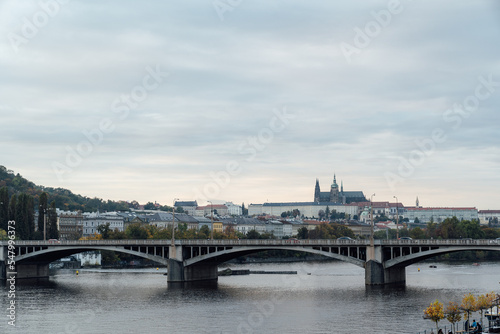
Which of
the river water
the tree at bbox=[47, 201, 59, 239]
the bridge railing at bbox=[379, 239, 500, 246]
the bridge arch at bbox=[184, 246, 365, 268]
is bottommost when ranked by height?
the river water

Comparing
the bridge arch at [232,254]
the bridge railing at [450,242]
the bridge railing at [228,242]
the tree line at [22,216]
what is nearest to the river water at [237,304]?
the bridge arch at [232,254]

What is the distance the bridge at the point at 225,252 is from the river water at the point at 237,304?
109 inches

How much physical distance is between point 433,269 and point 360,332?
79376 millimetres

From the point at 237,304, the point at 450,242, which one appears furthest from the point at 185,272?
the point at 450,242

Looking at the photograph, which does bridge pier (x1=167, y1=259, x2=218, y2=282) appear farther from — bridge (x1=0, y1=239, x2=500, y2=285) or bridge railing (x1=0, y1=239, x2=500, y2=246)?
bridge railing (x1=0, y1=239, x2=500, y2=246)

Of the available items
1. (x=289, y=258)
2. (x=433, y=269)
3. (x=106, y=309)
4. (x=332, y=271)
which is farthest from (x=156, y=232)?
(x=106, y=309)

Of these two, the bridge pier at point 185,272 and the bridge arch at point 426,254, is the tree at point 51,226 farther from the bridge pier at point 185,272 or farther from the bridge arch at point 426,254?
the bridge arch at point 426,254

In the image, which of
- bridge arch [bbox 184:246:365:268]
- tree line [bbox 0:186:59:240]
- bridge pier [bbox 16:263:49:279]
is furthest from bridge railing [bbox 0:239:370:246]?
tree line [bbox 0:186:59:240]

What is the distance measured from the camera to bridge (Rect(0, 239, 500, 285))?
9581 centimetres

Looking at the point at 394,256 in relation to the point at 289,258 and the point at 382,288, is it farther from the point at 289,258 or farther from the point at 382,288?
the point at 289,258

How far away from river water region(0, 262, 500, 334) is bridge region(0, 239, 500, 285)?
2.77m

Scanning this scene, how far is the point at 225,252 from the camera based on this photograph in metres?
103

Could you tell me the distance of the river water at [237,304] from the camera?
65.9 m

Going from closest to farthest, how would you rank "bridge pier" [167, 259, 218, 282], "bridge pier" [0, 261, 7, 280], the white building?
"bridge pier" [167, 259, 218, 282], "bridge pier" [0, 261, 7, 280], the white building
